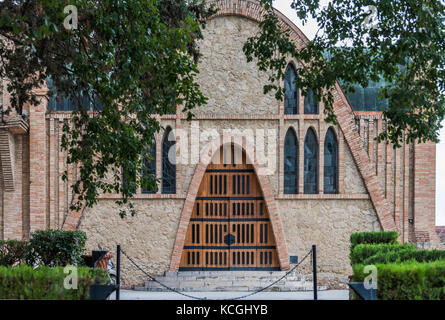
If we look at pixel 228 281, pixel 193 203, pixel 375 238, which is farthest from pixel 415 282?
pixel 193 203

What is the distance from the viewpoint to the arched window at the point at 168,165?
13.5m

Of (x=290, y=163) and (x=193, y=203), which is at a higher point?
(x=290, y=163)

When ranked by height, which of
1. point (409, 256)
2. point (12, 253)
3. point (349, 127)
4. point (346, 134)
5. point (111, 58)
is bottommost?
point (12, 253)

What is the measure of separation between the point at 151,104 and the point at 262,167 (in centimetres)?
603

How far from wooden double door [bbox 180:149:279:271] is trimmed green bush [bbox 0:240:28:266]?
173 inches

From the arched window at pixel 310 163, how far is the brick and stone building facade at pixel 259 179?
0.19m

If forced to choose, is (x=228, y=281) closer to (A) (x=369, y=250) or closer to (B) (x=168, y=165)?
(B) (x=168, y=165)

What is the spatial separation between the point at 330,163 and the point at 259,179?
2.05 metres

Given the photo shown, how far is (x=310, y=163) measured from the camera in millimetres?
13648

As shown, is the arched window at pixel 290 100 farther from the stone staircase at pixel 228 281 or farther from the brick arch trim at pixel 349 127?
the stone staircase at pixel 228 281

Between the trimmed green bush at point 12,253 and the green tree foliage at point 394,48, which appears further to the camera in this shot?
the trimmed green bush at point 12,253

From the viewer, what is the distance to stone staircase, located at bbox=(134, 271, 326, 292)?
40.8 ft

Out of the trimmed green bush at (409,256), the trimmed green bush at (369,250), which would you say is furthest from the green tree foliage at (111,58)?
the trimmed green bush at (369,250)

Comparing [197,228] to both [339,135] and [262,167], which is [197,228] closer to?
[262,167]
